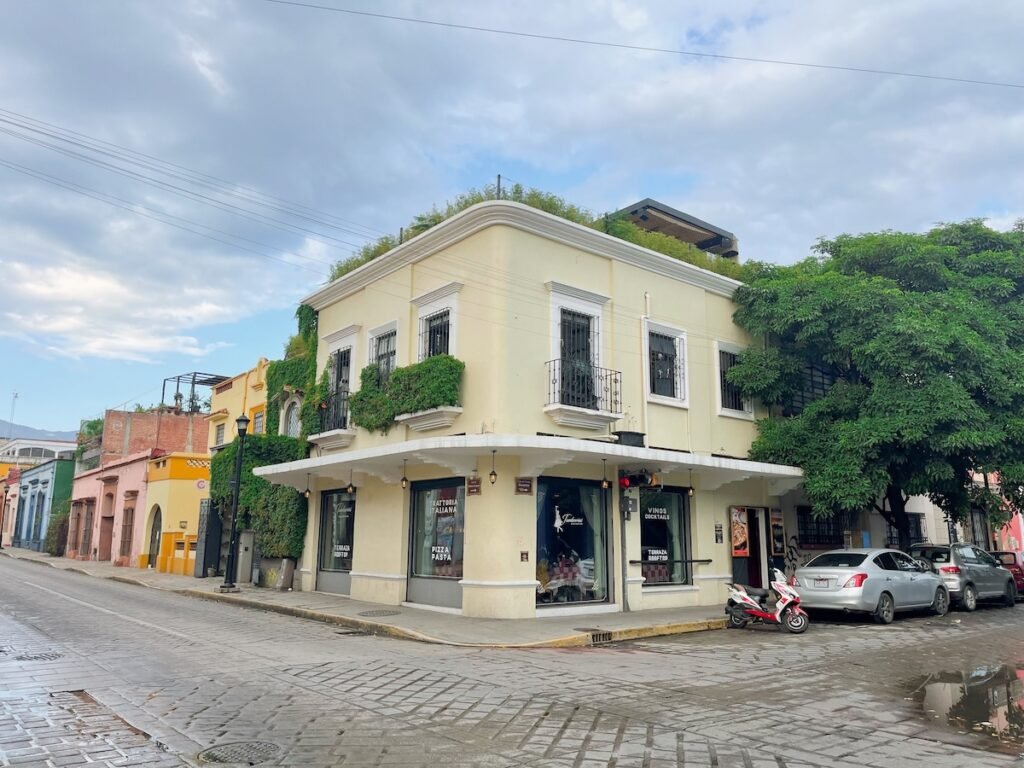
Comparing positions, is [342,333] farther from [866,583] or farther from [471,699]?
[471,699]

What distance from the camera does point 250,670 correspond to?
8.98 meters

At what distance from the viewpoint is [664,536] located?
56.2ft

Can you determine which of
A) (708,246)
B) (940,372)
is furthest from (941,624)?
(708,246)

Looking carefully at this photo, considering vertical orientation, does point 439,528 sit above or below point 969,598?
above

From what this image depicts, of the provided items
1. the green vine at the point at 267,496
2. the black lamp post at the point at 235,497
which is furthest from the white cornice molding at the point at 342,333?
the black lamp post at the point at 235,497

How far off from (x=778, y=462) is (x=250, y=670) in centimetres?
1389

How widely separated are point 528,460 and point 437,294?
14.3 feet

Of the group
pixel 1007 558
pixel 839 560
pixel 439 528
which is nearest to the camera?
pixel 839 560

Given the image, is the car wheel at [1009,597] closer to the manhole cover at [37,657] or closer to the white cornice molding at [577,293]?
the white cornice molding at [577,293]

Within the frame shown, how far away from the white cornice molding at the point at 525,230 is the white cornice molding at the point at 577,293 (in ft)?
3.29

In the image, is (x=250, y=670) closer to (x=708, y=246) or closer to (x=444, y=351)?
(x=444, y=351)

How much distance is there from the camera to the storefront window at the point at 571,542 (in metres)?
14.8

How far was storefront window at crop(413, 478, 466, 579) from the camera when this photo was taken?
15.3m

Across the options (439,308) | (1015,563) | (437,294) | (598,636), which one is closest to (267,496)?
(439,308)
